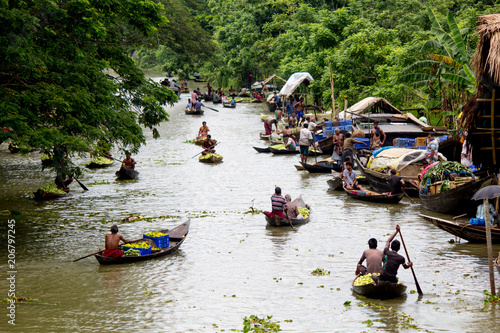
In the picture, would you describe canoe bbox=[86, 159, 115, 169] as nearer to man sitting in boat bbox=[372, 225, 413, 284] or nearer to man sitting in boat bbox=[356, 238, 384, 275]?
man sitting in boat bbox=[356, 238, 384, 275]

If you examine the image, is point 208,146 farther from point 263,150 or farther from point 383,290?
point 383,290

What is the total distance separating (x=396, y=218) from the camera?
1747 cm

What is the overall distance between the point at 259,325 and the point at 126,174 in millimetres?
15514

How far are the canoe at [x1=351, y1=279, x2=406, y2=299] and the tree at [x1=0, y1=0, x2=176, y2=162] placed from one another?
731cm

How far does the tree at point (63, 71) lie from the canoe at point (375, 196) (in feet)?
23.4

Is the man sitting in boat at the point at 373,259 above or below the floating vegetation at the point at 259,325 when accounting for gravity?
above

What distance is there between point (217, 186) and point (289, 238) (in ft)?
Result: 25.8

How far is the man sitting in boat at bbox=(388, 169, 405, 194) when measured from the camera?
18.7m

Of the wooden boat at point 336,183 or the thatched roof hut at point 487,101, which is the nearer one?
the thatched roof hut at point 487,101

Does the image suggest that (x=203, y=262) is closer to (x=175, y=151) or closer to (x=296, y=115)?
(x=175, y=151)

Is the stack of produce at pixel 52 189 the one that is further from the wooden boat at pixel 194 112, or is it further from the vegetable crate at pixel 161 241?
the wooden boat at pixel 194 112

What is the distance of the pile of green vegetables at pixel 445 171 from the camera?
16922 millimetres

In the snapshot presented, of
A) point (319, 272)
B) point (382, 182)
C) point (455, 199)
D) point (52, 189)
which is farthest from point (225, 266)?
point (52, 189)

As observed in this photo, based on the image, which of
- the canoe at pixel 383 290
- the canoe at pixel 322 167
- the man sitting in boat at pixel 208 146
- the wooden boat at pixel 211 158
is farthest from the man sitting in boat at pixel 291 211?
the man sitting in boat at pixel 208 146
